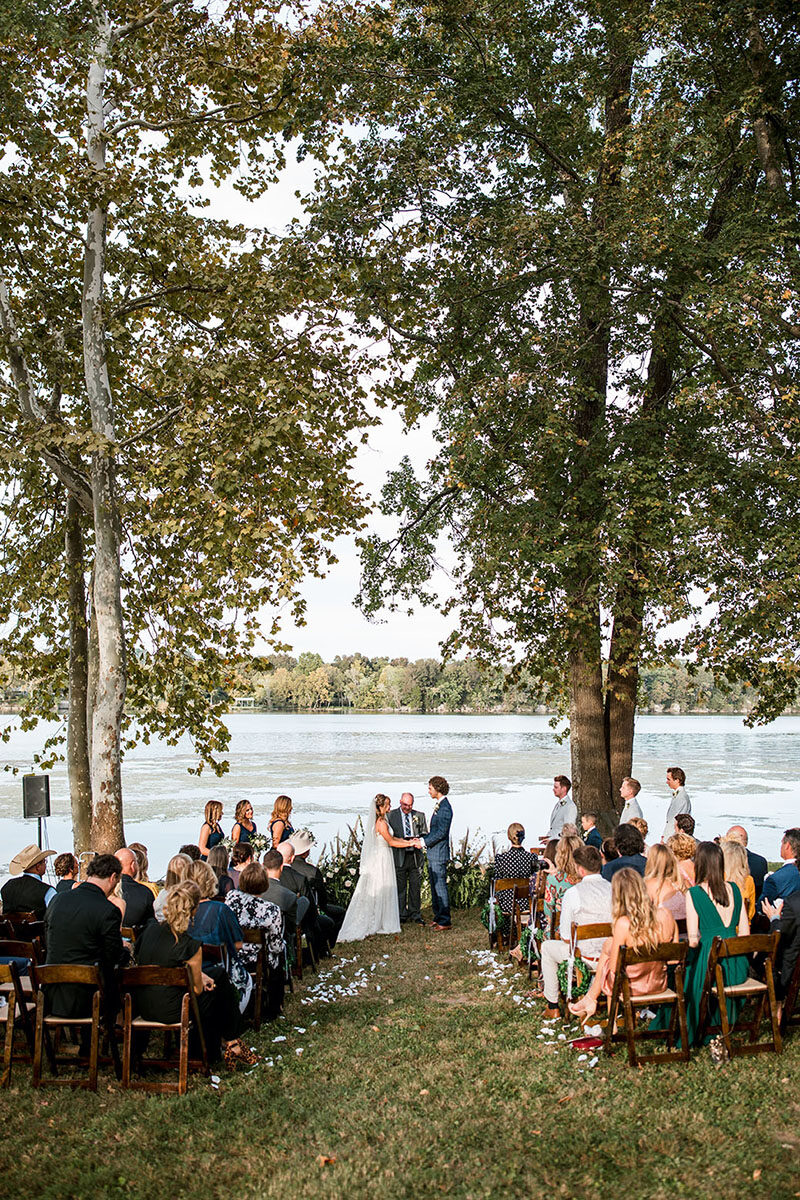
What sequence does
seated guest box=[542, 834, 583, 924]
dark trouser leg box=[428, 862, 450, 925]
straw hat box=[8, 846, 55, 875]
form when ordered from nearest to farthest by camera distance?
seated guest box=[542, 834, 583, 924] → straw hat box=[8, 846, 55, 875] → dark trouser leg box=[428, 862, 450, 925]

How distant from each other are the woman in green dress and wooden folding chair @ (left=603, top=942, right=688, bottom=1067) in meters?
0.11

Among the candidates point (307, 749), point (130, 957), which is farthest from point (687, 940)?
point (307, 749)

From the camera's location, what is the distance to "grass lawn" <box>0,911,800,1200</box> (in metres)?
4.44

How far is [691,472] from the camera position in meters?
11.6

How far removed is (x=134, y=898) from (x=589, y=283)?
8943 millimetres

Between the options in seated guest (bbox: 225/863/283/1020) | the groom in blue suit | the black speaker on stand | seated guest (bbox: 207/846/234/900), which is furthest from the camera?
the black speaker on stand

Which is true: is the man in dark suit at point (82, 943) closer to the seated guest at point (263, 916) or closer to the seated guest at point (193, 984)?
the seated guest at point (193, 984)

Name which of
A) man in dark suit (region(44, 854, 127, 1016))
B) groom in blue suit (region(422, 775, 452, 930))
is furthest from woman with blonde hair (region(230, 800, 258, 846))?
man in dark suit (region(44, 854, 127, 1016))

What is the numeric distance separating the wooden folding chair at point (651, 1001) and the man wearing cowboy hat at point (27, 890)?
4.49 meters

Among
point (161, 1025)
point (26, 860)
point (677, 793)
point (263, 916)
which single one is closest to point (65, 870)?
point (26, 860)

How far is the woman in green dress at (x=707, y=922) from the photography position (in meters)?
6.00

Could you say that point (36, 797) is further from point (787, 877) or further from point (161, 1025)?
point (787, 877)

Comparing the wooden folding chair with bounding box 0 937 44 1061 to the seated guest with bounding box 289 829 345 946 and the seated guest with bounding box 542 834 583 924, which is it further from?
the seated guest with bounding box 542 834 583 924

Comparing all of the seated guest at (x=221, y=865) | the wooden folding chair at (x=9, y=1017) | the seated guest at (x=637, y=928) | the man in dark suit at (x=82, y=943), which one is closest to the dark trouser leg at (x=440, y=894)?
the seated guest at (x=221, y=865)
